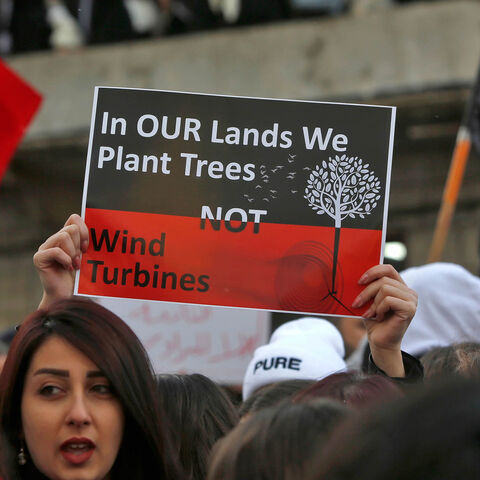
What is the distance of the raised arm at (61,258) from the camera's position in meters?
2.36

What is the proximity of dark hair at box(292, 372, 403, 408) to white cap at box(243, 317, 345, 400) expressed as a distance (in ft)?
3.31

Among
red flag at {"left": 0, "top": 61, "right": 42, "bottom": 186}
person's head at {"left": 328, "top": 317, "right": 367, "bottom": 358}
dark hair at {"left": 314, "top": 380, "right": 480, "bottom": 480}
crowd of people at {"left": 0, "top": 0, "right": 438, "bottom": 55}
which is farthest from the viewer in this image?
crowd of people at {"left": 0, "top": 0, "right": 438, "bottom": 55}

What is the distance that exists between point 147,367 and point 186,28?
8.90 meters

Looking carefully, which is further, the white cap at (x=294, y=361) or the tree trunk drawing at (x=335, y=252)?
the white cap at (x=294, y=361)

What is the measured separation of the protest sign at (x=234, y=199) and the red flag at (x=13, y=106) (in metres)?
1.87

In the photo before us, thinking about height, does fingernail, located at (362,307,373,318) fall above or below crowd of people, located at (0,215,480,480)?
above

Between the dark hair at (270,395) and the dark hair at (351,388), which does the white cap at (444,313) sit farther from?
the dark hair at (351,388)


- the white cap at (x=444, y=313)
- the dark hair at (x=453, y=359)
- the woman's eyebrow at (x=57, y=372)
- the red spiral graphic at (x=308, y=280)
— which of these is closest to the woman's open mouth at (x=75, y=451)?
the woman's eyebrow at (x=57, y=372)

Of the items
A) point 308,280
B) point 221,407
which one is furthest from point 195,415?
point 308,280

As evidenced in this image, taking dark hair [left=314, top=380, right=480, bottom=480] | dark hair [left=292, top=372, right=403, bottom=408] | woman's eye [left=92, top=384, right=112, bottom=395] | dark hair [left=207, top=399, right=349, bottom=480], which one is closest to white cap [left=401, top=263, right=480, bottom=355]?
dark hair [left=292, top=372, right=403, bottom=408]

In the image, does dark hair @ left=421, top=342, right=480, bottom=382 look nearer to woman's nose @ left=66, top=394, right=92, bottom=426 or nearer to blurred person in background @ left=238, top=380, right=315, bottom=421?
blurred person in background @ left=238, top=380, right=315, bottom=421

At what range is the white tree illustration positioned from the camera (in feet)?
8.09

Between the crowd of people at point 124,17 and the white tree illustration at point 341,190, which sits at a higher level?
the crowd of people at point 124,17

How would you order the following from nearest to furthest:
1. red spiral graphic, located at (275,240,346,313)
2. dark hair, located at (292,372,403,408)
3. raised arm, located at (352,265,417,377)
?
1. dark hair, located at (292,372,403,408)
2. raised arm, located at (352,265,417,377)
3. red spiral graphic, located at (275,240,346,313)
